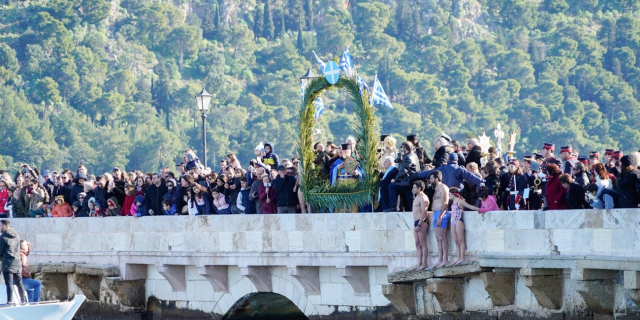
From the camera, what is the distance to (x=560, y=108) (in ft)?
334

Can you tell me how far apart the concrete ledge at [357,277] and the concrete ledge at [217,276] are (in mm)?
2836

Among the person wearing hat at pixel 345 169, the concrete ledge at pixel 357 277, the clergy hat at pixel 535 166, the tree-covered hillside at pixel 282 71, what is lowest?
the concrete ledge at pixel 357 277

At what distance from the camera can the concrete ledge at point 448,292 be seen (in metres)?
19.0

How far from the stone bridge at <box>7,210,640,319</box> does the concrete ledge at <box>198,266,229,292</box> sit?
0.07ft

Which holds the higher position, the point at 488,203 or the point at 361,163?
the point at 361,163

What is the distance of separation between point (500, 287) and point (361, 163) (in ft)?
12.4

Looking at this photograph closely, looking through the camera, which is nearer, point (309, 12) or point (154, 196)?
point (154, 196)

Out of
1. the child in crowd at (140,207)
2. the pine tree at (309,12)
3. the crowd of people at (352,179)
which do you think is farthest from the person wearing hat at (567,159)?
the pine tree at (309,12)

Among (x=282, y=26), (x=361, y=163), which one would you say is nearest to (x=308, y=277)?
(x=361, y=163)

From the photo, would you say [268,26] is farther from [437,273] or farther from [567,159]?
[437,273]

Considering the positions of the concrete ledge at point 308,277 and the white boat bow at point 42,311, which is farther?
the white boat bow at point 42,311

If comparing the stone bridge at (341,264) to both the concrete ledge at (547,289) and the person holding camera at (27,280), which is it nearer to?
the concrete ledge at (547,289)

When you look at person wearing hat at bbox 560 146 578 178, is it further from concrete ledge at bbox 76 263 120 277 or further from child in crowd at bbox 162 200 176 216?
concrete ledge at bbox 76 263 120 277

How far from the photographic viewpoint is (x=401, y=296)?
1984cm
